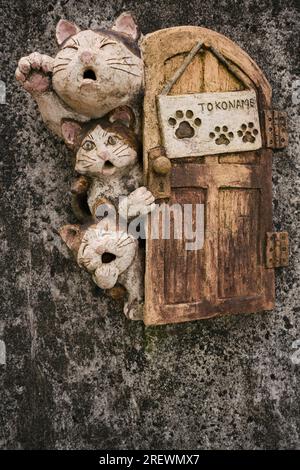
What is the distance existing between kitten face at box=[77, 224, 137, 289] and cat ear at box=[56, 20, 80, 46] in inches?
24.3

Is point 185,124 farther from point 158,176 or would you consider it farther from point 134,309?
point 134,309

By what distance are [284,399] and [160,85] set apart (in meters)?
1.25

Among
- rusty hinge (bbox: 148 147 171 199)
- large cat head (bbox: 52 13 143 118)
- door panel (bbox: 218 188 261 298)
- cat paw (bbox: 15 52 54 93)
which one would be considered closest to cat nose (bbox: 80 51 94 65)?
large cat head (bbox: 52 13 143 118)

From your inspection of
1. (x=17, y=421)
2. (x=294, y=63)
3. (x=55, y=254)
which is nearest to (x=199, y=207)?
(x=55, y=254)

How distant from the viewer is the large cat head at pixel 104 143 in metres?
1.86

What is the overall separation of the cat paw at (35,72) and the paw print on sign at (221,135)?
1.88ft

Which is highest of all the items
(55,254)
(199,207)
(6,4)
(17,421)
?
(6,4)

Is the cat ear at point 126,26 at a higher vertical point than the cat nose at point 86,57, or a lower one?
higher

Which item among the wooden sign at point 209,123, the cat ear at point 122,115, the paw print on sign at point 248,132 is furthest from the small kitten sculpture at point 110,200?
the paw print on sign at point 248,132

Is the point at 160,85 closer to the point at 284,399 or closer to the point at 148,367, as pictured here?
the point at 148,367

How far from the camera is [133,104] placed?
1921 millimetres

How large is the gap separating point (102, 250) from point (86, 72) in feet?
1.85

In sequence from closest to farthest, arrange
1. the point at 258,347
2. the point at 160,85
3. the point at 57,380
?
the point at 160,85, the point at 57,380, the point at 258,347

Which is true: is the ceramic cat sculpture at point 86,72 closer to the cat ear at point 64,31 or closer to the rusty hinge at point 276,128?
the cat ear at point 64,31
